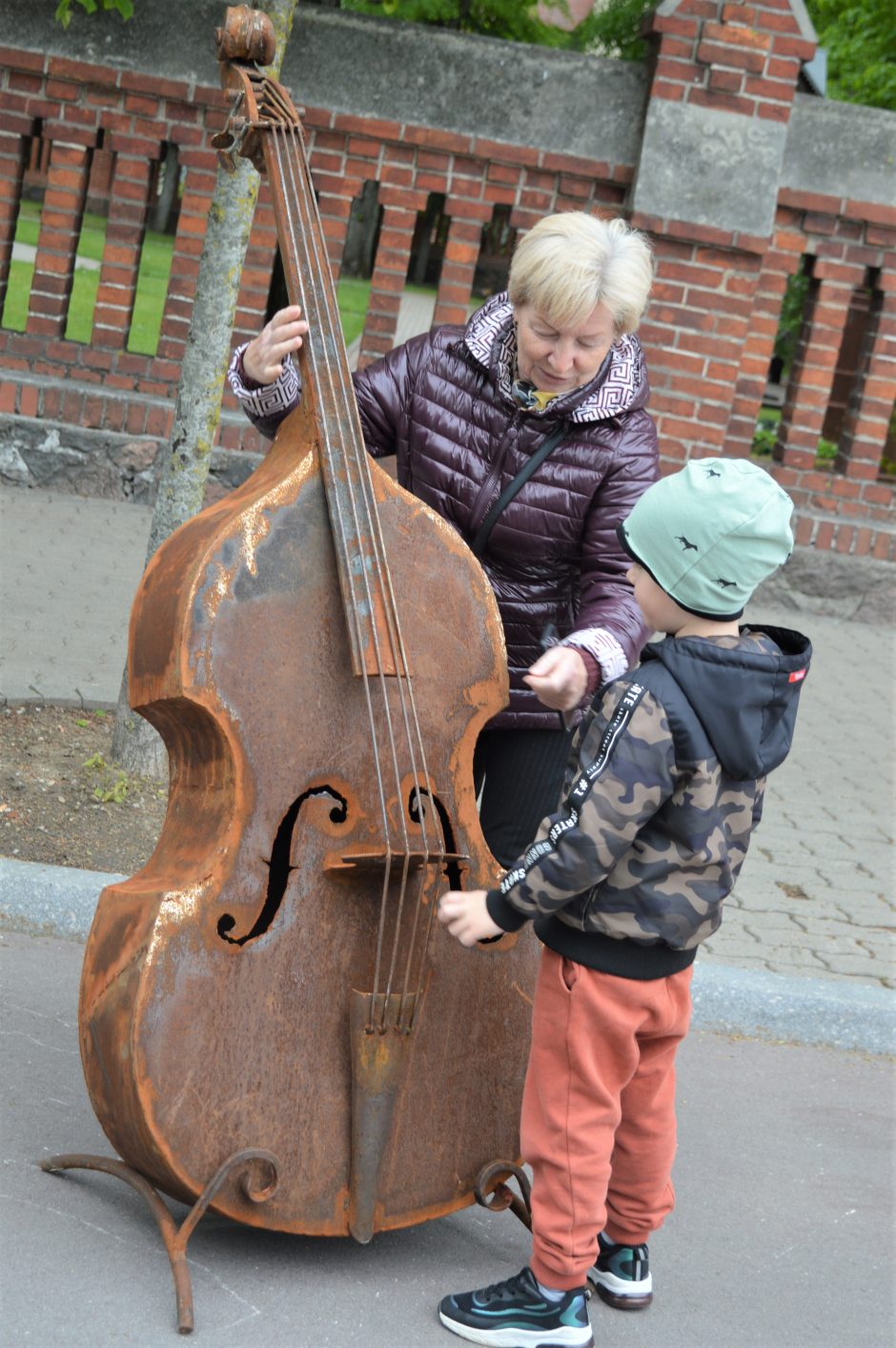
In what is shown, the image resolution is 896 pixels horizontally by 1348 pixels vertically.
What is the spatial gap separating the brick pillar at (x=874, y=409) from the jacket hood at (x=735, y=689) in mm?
5914

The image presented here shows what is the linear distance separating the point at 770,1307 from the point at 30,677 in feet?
11.5

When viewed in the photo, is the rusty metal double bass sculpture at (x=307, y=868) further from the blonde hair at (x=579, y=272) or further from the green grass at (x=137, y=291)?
the green grass at (x=137, y=291)

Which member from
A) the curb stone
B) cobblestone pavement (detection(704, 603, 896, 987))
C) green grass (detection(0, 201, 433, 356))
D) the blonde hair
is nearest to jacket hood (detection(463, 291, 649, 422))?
the blonde hair

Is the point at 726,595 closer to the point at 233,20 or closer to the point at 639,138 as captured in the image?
the point at 233,20

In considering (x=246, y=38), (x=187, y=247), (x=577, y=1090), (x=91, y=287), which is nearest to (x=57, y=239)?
(x=187, y=247)

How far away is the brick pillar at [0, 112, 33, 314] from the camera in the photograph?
302 inches

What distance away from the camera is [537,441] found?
3.04 meters

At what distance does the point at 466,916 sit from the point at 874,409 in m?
6.28

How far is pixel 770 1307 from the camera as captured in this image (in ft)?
9.84

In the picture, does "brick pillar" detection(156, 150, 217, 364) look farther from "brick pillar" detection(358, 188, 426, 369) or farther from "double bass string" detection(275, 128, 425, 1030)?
"double bass string" detection(275, 128, 425, 1030)

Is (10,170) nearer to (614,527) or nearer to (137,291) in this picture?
(614,527)

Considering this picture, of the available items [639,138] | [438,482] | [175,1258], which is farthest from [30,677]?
[639,138]

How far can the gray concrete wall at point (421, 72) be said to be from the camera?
7.42 meters

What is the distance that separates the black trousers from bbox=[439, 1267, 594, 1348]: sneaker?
2.80 feet
